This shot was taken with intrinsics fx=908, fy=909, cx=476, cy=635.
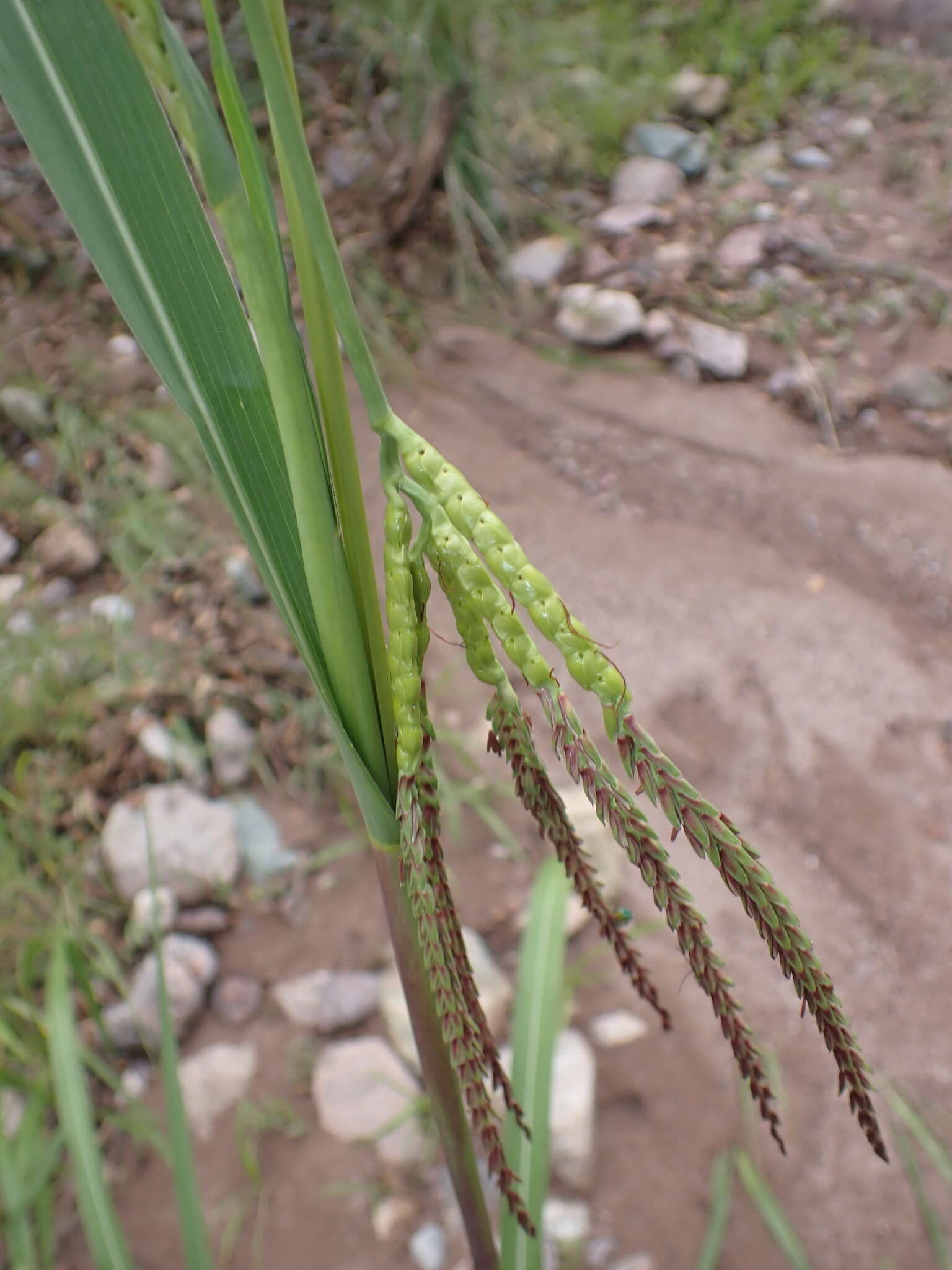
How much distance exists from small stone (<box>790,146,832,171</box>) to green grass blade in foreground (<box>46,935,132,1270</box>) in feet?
9.53

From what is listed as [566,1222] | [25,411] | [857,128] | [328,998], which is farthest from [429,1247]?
[857,128]

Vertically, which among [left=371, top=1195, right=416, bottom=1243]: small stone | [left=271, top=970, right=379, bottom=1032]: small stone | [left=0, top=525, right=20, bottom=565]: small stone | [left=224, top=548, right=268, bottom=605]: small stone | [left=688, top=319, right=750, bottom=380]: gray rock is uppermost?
[left=0, top=525, right=20, bottom=565]: small stone

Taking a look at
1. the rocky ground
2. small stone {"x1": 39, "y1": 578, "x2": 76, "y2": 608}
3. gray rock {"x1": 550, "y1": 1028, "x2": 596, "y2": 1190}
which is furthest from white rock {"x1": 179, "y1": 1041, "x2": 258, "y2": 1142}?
small stone {"x1": 39, "y1": 578, "x2": 76, "y2": 608}

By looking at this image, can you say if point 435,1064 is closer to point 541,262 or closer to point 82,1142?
point 82,1142

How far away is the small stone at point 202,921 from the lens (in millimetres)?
1249

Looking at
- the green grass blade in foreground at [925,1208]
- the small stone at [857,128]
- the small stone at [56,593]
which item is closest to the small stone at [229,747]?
the small stone at [56,593]

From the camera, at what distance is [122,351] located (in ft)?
6.76

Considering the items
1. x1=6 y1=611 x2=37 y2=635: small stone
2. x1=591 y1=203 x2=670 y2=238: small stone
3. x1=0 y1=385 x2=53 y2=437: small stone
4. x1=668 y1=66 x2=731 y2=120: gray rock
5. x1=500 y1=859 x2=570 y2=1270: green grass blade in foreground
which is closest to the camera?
x1=500 y1=859 x2=570 y2=1270: green grass blade in foreground

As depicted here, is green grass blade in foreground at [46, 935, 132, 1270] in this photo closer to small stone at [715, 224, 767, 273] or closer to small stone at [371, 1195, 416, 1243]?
small stone at [371, 1195, 416, 1243]

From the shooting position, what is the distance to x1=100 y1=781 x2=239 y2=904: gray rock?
1262mm

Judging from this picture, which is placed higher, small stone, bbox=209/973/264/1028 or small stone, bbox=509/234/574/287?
small stone, bbox=509/234/574/287

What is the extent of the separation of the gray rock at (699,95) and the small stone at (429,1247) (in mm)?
3019

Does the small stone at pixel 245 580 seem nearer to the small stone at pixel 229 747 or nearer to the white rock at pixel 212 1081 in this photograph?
the small stone at pixel 229 747

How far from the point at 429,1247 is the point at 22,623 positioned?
1.13 metres
